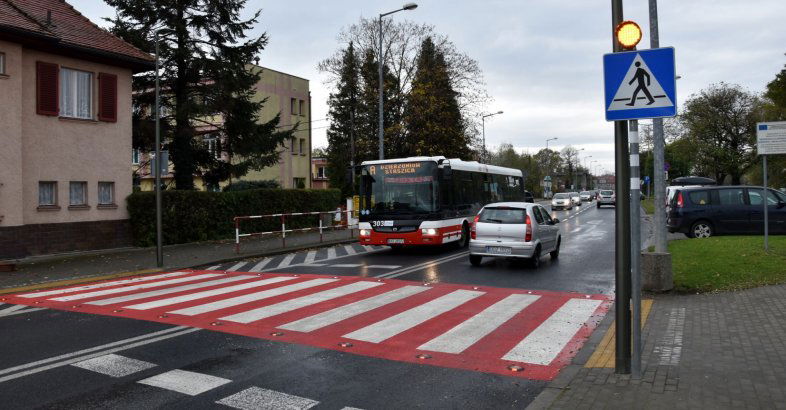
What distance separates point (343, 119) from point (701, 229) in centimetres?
4234

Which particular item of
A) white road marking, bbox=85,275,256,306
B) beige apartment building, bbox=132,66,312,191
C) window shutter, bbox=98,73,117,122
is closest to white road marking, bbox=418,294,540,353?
white road marking, bbox=85,275,256,306

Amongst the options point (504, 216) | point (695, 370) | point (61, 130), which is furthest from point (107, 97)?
point (695, 370)

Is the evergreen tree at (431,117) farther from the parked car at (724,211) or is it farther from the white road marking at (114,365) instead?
the white road marking at (114,365)

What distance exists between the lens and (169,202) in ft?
65.5

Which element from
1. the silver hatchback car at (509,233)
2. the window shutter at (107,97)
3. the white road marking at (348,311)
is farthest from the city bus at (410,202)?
the window shutter at (107,97)

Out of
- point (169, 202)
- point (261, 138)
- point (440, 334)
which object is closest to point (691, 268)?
point (440, 334)

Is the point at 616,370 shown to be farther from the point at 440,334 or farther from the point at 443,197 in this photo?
the point at 443,197

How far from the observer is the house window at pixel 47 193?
16953mm

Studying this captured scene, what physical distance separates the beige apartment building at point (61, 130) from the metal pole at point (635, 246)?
16266 mm

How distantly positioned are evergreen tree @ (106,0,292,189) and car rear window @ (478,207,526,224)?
13512mm

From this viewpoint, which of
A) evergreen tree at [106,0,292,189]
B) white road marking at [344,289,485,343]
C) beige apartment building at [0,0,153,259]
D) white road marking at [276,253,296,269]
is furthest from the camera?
evergreen tree at [106,0,292,189]

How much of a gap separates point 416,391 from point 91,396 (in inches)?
112

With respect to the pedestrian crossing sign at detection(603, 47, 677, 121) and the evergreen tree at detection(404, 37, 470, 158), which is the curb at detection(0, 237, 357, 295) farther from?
the evergreen tree at detection(404, 37, 470, 158)

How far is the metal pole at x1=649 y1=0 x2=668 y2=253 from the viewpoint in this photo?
10.2 metres
